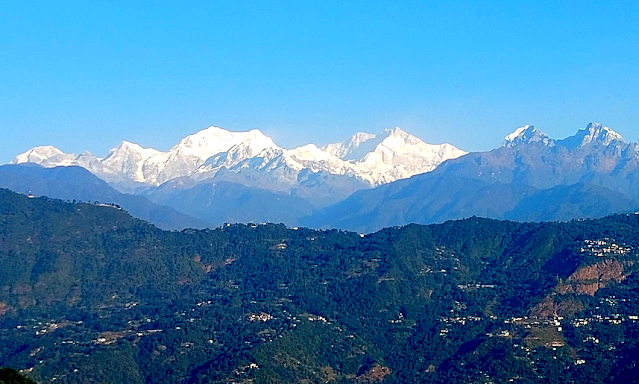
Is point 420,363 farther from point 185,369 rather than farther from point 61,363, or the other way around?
point 61,363

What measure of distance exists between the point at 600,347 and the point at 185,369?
241 feet

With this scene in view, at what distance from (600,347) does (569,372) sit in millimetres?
13257

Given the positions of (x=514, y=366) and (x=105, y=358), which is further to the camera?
(x=105, y=358)

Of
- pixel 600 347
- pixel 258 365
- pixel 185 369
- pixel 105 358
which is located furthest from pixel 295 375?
pixel 600 347

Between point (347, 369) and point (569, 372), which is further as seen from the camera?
point (347, 369)

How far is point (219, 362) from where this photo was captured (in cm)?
19475

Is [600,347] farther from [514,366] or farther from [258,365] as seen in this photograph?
[258,365]

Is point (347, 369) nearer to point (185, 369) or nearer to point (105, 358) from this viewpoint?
point (185, 369)

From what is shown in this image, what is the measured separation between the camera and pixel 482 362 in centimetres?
19225

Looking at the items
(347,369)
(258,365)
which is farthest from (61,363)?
(347,369)

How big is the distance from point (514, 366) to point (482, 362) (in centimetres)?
662

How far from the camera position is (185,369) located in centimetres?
19700

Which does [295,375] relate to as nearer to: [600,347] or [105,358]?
[105,358]

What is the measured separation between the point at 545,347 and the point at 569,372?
12.1 metres
